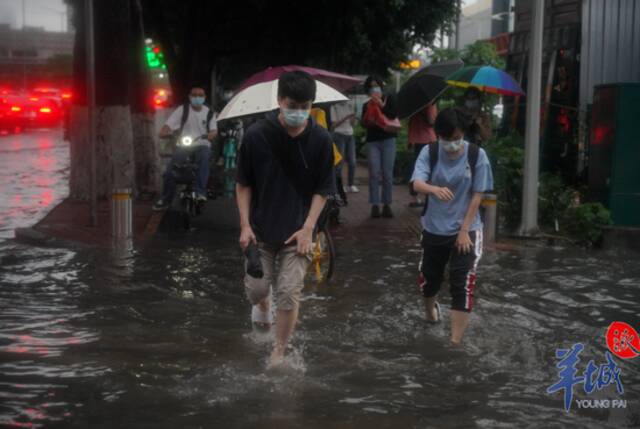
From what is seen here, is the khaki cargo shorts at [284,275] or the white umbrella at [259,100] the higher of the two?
the white umbrella at [259,100]

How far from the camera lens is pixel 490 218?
1161 cm

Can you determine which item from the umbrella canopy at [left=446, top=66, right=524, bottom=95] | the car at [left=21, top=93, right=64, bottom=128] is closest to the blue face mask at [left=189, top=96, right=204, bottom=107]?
the umbrella canopy at [left=446, top=66, right=524, bottom=95]

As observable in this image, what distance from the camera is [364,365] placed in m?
6.39

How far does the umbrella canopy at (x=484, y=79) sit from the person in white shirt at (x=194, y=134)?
351 centimetres

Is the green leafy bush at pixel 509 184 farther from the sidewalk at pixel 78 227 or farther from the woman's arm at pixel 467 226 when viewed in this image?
the woman's arm at pixel 467 226

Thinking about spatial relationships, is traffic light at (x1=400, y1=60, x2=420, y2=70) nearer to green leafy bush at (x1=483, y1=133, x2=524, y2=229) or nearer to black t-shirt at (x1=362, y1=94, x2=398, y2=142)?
black t-shirt at (x1=362, y1=94, x2=398, y2=142)

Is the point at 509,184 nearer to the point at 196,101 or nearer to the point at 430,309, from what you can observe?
the point at 196,101

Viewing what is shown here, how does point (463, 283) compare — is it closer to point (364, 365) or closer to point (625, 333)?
point (364, 365)

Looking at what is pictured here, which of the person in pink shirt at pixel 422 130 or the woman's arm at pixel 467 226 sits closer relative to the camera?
the woman's arm at pixel 467 226

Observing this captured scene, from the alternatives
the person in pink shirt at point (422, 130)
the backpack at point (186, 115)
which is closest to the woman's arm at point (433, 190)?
the backpack at point (186, 115)

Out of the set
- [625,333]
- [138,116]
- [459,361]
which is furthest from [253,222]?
[138,116]

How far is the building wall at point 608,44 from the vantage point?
14.3m

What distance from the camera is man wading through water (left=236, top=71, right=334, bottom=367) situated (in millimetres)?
6055

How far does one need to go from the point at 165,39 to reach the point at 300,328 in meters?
18.5
